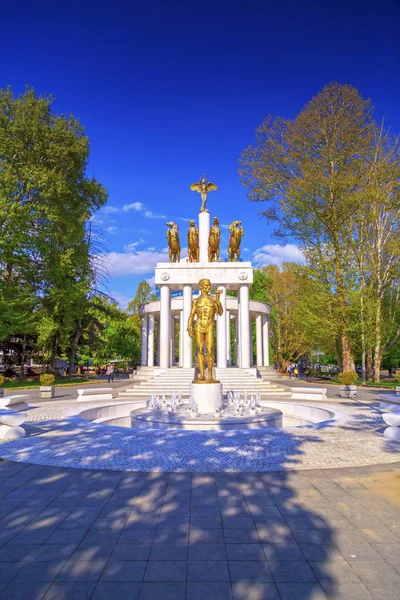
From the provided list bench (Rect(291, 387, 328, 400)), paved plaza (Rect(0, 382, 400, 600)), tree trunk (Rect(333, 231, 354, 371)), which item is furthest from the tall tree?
paved plaza (Rect(0, 382, 400, 600))

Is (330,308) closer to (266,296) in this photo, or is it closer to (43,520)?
(266,296)

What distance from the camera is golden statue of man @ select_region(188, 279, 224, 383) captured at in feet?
45.6

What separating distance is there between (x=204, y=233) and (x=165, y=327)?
33.1ft

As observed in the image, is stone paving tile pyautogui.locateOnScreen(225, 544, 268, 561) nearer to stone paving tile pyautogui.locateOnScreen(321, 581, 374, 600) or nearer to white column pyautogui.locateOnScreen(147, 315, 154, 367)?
stone paving tile pyautogui.locateOnScreen(321, 581, 374, 600)

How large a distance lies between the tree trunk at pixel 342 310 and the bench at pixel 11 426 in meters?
24.4

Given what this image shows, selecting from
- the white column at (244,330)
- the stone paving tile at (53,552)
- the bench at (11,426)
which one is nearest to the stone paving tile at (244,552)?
the stone paving tile at (53,552)

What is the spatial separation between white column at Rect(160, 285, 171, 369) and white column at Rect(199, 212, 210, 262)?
17.9 ft

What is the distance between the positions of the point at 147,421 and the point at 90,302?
1075 inches

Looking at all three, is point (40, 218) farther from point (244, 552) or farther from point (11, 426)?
point (244, 552)

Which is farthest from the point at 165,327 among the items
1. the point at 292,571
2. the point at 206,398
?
the point at 292,571

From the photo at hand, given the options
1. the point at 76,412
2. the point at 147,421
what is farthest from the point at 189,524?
the point at 76,412

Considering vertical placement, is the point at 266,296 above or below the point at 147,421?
above

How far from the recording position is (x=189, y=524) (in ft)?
15.3

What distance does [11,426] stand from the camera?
1005 centimetres
